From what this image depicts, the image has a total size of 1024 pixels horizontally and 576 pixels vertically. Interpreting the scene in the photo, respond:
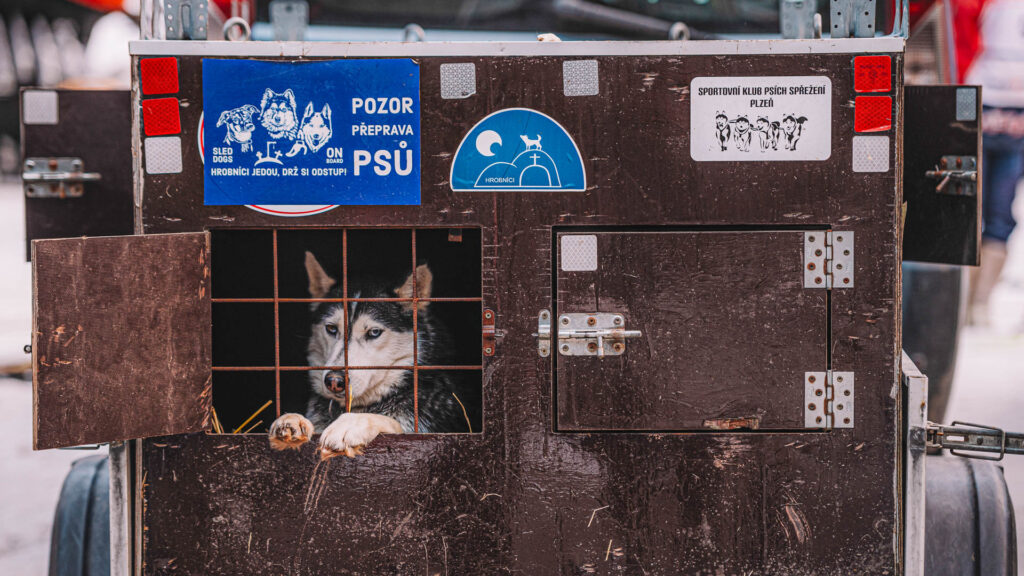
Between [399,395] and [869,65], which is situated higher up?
[869,65]

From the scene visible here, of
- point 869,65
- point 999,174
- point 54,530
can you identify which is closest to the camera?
point 869,65

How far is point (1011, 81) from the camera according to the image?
6203 millimetres

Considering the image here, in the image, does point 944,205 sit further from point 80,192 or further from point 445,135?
point 80,192

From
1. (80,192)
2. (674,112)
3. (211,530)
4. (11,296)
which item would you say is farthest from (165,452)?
(11,296)

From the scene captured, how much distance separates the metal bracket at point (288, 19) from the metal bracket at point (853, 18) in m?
1.81

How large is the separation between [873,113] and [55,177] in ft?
9.36

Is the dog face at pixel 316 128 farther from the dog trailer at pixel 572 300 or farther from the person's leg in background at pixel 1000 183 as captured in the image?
the person's leg in background at pixel 1000 183

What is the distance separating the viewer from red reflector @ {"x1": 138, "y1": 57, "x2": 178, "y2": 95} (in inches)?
91.3

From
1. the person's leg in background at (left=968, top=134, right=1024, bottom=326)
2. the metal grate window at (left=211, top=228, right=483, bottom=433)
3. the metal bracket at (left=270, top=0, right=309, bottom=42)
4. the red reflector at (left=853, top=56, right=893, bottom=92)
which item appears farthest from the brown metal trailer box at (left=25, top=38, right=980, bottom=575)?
the person's leg in background at (left=968, top=134, right=1024, bottom=326)

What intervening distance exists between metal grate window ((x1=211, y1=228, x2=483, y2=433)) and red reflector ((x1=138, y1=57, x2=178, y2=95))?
0.54 metres

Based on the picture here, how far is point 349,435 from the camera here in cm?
240

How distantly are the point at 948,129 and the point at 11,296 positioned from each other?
1067 centimetres

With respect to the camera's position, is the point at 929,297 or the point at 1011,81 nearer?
the point at 929,297

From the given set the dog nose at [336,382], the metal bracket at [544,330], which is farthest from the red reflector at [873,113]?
the dog nose at [336,382]
